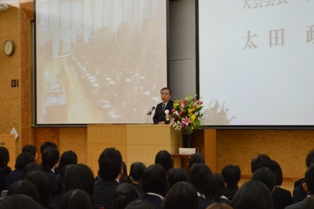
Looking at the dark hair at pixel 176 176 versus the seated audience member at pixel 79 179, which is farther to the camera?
the dark hair at pixel 176 176

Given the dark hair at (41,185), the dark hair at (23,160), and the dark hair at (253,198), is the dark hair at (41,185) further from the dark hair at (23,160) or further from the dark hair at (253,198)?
the dark hair at (23,160)

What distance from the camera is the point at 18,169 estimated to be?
14.9 ft

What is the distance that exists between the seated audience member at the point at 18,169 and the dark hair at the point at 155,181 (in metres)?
1.72

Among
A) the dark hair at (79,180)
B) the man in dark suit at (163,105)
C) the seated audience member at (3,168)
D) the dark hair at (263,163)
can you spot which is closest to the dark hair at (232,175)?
the dark hair at (263,163)

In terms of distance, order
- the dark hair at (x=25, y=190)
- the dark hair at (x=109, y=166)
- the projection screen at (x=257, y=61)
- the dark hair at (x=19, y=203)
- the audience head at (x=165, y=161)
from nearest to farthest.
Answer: the dark hair at (x=19, y=203)
the dark hair at (x=25, y=190)
the dark hair at (x=109, y=166)
the audience head at (x=165, y=161)
the projection screen at (x=257, y=61)

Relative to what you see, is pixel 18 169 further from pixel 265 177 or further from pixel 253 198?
pixel 253 198

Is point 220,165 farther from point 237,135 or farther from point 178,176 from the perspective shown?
point 178,176

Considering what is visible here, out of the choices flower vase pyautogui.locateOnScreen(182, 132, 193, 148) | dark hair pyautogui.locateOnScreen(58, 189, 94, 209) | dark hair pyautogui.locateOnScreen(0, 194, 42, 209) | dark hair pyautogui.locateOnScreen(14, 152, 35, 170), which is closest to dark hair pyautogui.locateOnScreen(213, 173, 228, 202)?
dark hair pyautogui.locateOnScreen(58, 189, 94, 209)

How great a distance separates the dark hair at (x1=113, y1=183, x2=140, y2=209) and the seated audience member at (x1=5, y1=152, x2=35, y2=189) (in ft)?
6.32

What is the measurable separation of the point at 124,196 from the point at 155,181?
421 millimetres

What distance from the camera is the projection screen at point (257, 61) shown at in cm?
709

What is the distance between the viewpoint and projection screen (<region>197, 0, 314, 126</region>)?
7094 mm

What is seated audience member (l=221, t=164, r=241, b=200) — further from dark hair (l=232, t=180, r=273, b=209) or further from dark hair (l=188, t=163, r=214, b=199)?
dark hair (l=232, t=180, r=273, b=209)

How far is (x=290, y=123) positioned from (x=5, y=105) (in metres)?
6.31
